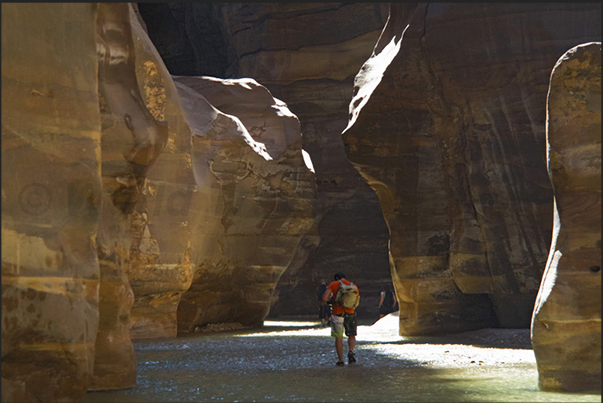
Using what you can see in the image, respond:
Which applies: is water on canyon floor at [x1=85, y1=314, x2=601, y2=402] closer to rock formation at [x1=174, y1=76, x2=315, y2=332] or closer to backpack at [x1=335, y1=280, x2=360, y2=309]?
backpack at [x1=335, y1=280, x2=360, y2=309]

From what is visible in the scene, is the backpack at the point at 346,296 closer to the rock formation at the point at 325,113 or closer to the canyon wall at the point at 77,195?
the canyon wall at the point at 77,195

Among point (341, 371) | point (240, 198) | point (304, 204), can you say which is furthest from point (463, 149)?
point (304, 204)

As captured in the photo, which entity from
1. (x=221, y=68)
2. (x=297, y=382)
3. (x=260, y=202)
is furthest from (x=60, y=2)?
(x=221, y=68)

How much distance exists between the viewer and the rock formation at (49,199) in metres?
5.66

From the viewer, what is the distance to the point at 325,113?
26.4m

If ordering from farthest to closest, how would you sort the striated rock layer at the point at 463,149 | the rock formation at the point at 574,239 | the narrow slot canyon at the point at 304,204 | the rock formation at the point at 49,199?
the striated rock layer at the point at 463,149
the rock formation at the point at 574,239
the narrow slot canyon at the point at 304,204
the rock formation at the point at 49,199

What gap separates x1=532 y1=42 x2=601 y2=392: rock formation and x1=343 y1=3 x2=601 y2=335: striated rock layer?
5.55 m

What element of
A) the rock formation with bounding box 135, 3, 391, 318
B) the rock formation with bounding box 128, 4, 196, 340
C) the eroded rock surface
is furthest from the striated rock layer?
the rock formation with bounding box 135, 3, 391, 318

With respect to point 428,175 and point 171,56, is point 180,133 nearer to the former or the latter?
point 428,175

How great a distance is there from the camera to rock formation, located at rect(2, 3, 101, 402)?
223 inches

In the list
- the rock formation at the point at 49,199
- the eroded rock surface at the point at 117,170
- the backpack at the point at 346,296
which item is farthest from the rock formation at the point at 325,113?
the rock formation at the point at 49,199

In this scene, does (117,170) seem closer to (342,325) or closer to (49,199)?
(49,199)

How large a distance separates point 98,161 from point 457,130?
8605mm

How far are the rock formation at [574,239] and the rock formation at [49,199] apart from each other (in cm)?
377
